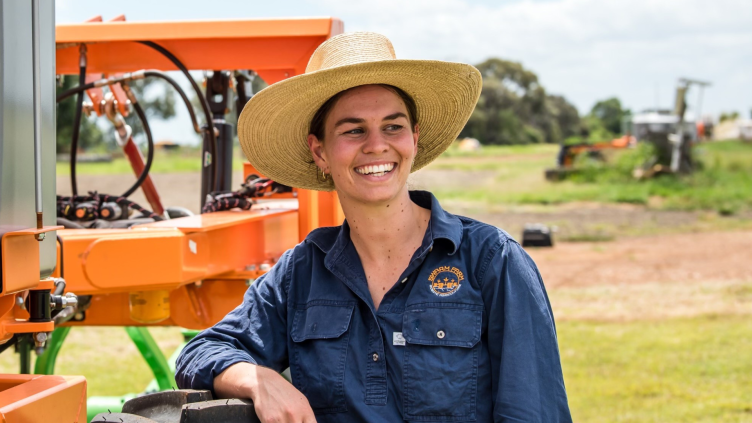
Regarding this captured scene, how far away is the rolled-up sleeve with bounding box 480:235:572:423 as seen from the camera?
1.81 m

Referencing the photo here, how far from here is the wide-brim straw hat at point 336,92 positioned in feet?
6.89

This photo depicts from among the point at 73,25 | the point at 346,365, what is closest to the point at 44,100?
the point at 346,365

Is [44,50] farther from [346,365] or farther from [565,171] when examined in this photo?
[565,171]

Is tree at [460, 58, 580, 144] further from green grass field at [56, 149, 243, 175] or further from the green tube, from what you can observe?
the green tube

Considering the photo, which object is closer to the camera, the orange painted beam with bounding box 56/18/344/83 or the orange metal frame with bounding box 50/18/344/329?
the orange metal frame with bounding box 50/18/344/329

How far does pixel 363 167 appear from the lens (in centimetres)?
211

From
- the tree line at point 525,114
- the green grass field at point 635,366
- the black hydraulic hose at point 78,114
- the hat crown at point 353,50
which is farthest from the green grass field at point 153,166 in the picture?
the tree line at point 525,114

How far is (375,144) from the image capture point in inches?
82.0

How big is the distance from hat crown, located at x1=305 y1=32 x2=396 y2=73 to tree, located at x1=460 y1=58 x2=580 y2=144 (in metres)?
50.8

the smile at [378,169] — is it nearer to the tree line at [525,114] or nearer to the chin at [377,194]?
the chin at [377,194]

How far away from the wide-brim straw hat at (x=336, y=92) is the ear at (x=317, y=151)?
0.06 m

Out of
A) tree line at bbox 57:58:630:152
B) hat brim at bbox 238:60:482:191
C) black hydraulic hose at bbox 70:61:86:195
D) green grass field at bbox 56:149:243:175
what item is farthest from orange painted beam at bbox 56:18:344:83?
tree line at bbox 57:58:630:152

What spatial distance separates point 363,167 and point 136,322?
140 centimetres

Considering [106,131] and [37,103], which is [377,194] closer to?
[37,103]
